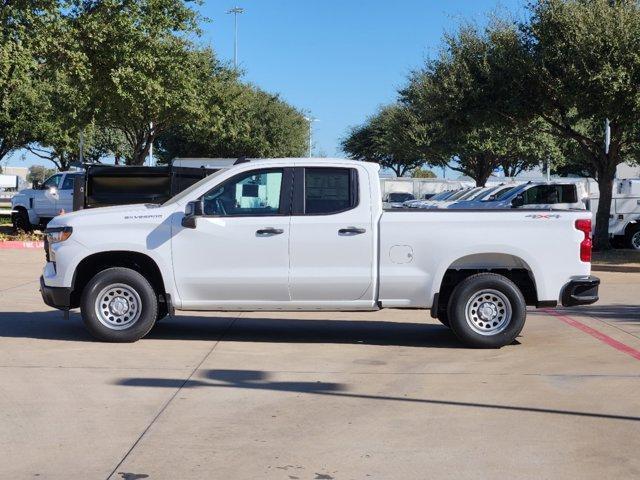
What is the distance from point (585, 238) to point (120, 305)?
505cm

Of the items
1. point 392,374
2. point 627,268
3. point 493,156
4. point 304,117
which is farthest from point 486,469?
point 304,117

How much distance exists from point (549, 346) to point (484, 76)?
14.1 m

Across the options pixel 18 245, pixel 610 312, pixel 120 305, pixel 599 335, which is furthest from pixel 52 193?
pixel 599 335

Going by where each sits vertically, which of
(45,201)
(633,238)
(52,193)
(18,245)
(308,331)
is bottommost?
(308,331)

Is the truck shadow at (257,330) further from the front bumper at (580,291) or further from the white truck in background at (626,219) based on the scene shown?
the white truck in background at (626,219)

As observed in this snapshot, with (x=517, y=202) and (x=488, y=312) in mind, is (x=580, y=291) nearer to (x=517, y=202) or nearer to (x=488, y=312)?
(x=488, y=312)

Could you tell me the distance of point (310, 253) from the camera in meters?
9.48

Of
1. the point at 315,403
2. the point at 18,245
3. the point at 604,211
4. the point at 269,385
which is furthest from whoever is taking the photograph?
the point at 18,245

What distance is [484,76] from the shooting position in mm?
22828

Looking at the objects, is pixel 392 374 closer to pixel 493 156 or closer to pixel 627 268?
pixel 627 268

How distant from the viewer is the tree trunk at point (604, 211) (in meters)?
23.1

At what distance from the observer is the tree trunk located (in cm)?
2309

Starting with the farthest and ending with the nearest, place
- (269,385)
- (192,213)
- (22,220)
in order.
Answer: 1. (22,220)
2. (192,213)
3. (269,385)

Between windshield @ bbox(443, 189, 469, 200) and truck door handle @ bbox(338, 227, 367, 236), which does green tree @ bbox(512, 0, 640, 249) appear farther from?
windshield @ bbox(443, 189, 469, 200)
